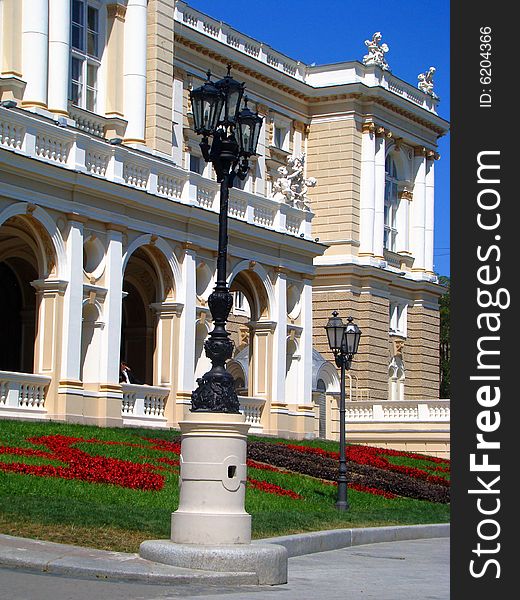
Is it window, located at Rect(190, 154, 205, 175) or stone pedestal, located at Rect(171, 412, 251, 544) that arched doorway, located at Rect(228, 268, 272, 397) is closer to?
window, located at Rect(190, 154, 205, 175)

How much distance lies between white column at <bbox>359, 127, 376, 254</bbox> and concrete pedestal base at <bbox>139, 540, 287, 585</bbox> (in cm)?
4391

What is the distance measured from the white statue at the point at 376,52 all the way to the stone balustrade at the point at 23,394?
32.1 meters

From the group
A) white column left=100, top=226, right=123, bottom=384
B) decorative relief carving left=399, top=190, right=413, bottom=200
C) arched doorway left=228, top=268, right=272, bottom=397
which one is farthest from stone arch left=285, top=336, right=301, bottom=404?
decorative relief carving left=399, top=190, right=413, bottom=200

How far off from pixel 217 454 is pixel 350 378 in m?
41.4

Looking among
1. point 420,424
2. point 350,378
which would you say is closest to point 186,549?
point 420,424

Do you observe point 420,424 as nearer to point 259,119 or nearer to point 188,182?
point 188,182

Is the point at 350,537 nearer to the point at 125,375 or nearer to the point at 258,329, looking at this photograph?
the point at 125,375

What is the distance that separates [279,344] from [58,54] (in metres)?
10.9

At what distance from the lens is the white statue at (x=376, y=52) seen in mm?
62062

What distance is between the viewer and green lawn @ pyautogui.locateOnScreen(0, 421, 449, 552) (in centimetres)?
1836

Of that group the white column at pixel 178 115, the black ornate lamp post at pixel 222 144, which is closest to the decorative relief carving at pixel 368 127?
the white column at pixel 178 115

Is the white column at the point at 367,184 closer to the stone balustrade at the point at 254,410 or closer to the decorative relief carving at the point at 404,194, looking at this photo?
the decorative relief carving at the point at 404,194

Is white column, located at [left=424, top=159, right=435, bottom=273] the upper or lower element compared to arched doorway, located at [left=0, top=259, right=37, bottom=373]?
upper

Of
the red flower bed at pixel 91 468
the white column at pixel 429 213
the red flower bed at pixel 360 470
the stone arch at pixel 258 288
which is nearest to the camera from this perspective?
the red flower bed at pixel 91 468
